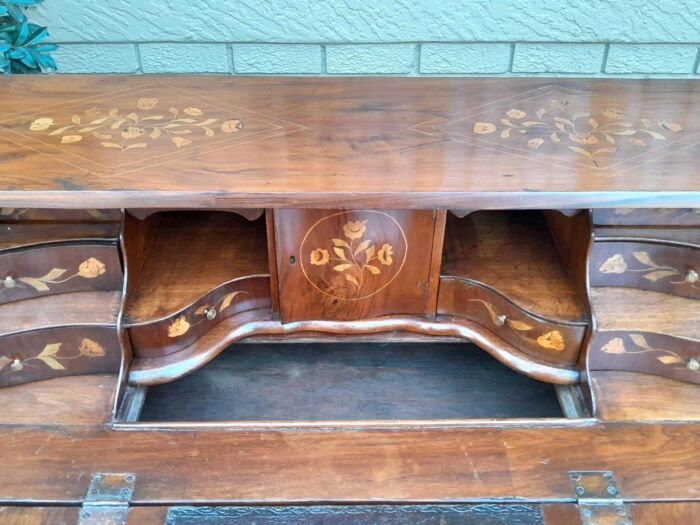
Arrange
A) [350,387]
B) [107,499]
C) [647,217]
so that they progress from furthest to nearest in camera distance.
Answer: [350,387], [647,217], [107,499]

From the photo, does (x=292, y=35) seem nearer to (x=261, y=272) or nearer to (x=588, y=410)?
(x=261, y=272)

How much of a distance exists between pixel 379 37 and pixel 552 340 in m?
0.95

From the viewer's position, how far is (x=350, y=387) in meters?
1.24

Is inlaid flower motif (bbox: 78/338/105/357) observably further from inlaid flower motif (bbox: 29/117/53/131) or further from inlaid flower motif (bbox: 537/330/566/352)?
inlaid flower motif (bbox: 537/330/566/352)

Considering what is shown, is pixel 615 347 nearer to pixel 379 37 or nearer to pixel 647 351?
pixel 647 351

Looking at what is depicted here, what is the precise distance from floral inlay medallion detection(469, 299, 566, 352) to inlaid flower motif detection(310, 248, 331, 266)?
27cm

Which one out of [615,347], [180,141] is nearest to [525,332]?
[615,347]

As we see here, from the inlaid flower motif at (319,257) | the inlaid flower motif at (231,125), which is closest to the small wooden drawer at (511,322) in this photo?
the inlaid flower motif at (319,257)

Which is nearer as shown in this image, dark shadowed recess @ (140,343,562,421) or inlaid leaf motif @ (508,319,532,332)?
inlaid leaf motif @ (508,319,532,332)

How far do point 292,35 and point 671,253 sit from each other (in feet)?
3.51

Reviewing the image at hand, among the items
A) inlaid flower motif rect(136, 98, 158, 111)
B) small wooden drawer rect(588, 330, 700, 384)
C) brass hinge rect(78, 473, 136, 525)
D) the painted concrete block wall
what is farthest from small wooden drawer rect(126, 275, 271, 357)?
the painted concrete block wall

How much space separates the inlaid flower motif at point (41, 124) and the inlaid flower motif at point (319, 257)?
50 cm

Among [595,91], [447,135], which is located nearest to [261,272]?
[447,135]

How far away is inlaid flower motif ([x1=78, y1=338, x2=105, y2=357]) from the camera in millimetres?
1027
